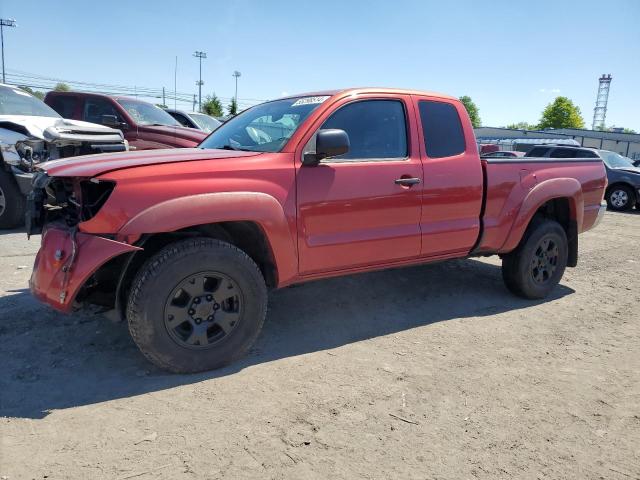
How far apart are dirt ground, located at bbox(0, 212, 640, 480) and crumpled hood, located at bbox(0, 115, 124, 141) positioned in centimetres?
175

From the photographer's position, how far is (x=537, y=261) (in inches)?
193

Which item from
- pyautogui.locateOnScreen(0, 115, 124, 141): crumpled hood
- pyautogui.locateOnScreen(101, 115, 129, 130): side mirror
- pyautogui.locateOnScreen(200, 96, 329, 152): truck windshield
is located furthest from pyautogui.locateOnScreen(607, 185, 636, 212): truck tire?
pyautogui.locateOnScreen(0, 115, 124, 141): crumpled hood

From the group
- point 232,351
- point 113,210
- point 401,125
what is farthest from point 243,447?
point 401,125

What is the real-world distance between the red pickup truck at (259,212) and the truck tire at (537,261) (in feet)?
0.83

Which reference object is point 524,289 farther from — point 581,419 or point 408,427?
point 408,427

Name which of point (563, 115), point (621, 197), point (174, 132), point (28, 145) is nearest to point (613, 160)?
point (621, 197)

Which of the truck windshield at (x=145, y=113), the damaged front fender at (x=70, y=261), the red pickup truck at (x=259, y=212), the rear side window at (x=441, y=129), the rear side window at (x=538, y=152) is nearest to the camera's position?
the damaged front fender at (x=70, y=261)

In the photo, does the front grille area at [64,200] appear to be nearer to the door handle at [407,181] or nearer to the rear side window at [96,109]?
the door handle at [407,181]

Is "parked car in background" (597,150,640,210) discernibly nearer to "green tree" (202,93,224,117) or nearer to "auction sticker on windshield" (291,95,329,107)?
"auction sticker on windshield" (291,95,329,107)

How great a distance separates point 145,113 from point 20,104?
226 centimetres

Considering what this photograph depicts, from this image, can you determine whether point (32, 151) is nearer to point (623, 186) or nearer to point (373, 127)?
point (373, 127)

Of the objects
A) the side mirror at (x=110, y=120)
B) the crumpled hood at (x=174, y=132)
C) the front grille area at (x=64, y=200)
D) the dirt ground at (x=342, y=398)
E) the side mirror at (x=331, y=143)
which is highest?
the side mirror at (x=110, y=120)

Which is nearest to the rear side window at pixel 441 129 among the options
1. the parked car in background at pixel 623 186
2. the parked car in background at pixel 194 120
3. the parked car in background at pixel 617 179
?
the parked car in background at pixel 194 120

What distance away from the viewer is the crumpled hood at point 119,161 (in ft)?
9.55
